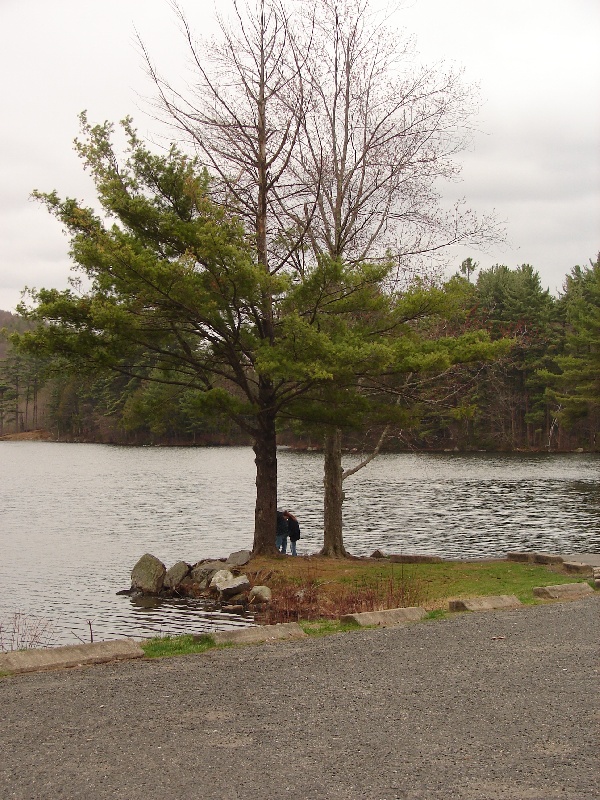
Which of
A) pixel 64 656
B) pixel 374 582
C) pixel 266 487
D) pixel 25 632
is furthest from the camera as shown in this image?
pixel 266 487

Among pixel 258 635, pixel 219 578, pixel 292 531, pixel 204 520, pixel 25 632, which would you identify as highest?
pixel 258 635

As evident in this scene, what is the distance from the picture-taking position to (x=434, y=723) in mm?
6078

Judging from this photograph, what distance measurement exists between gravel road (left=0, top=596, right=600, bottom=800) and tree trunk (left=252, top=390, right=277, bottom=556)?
11230 millimetres

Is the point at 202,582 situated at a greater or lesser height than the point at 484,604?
lesser

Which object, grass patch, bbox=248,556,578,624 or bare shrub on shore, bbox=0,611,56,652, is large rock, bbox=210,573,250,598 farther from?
bare shrub on shore, bbox=0,611,56,652

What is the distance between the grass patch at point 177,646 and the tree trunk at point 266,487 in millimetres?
A: 10228

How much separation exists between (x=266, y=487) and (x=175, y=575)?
9.90 ft

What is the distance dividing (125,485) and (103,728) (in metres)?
49.6

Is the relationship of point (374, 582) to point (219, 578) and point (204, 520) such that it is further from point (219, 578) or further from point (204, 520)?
point (204, 520)

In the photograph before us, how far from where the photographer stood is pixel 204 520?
3609 cm

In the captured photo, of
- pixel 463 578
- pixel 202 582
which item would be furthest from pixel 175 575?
pixel 463 578

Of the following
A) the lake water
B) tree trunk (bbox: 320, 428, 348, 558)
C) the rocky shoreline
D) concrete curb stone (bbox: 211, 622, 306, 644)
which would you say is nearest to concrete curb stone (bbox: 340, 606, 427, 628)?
concrete curb stone (bbox: 211, 622, 306, 644)

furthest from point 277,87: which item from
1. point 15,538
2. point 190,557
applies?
point 15,538

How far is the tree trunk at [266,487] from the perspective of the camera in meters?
20.2
